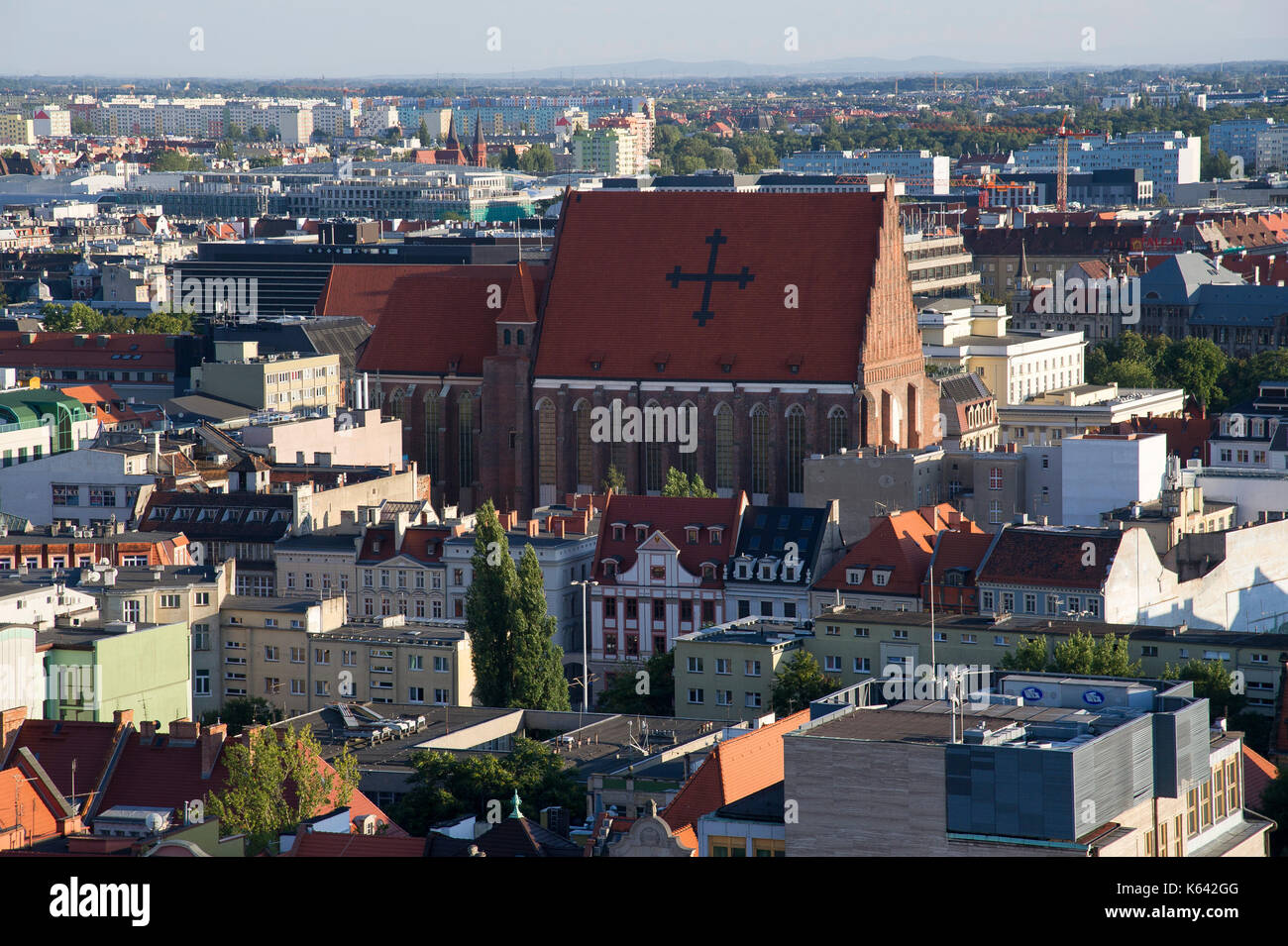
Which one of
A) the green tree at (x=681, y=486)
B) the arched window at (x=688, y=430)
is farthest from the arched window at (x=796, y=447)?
the green tree at (x=681, y=486)

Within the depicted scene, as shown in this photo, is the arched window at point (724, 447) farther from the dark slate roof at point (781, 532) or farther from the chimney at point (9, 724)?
the chimney at point (9, 724)

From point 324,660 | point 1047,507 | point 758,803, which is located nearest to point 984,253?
point 1047,507

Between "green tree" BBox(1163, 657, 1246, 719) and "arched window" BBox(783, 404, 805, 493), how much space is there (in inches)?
1526

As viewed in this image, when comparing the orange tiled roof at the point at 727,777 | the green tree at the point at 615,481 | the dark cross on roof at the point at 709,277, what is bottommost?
the green tree at the point at 615,481

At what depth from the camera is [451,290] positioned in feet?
346

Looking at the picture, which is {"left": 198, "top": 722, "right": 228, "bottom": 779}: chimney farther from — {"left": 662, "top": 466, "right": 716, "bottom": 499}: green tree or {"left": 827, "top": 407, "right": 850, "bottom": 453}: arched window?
{"left": 827, "top": 407, "right": 850, "bottom": 453}: arched window

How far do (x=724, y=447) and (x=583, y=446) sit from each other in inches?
238

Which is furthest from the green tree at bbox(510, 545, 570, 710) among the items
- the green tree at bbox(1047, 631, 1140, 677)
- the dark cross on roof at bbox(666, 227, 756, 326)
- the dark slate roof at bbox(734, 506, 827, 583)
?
the dark cross on roof at bbox(666, 227, 756, 326)

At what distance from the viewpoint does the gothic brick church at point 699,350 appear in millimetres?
95688

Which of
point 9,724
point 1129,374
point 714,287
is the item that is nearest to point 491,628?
point 9,724

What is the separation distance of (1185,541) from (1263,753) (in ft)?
62.2

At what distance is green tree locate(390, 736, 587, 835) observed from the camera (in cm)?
4566

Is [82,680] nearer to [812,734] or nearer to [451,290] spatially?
[812,734]

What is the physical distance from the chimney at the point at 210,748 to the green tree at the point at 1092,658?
1957cm
